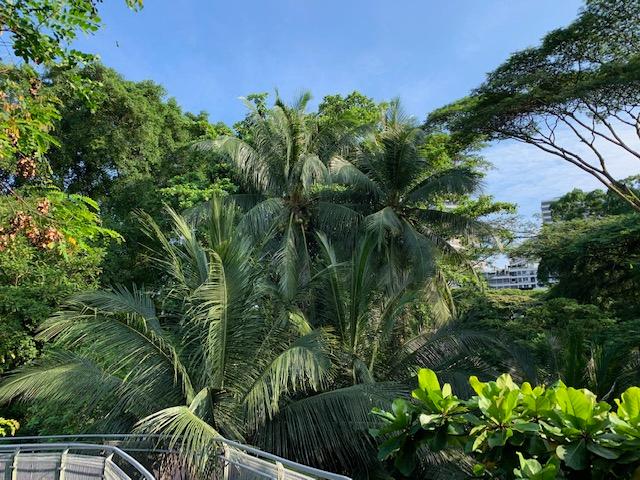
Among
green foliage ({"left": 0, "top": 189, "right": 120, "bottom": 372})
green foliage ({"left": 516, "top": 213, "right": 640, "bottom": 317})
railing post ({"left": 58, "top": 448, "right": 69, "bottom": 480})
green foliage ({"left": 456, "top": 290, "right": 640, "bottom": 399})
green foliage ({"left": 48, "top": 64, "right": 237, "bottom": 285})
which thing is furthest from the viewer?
green foliage ({"left": 48, "top": 64, "right": 237, "bottom": 285})

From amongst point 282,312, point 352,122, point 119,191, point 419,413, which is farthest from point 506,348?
point 119,191

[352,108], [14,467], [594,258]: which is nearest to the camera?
[14,467]

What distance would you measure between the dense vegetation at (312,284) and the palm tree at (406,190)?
7 cm

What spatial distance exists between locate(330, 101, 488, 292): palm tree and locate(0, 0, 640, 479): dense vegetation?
0.24 ft

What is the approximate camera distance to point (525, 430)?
7.48 ft

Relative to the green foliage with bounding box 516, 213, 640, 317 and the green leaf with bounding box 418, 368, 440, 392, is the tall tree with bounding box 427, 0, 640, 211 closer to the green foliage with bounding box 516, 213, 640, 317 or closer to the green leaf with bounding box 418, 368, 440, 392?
the green foliage with bounding box 516, 213, 640, 317

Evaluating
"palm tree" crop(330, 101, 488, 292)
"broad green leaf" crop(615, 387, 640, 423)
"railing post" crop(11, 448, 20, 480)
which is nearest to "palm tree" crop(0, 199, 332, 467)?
"railing post" crop(11, 448, 20, 480)

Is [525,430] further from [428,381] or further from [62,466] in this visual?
[62,466]

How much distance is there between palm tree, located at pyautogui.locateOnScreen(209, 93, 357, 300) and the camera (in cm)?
1504

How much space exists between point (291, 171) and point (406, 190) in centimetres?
380

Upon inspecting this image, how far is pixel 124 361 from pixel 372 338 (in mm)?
4423

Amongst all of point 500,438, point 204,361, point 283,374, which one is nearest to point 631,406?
point 500,438

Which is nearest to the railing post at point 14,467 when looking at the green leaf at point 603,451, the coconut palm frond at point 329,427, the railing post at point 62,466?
the railing post at point 62,466

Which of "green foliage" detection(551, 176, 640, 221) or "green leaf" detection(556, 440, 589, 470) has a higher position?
"green foliage" detection(551, 176, 640, 221)
